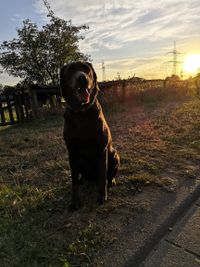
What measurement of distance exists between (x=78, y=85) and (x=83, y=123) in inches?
15.5

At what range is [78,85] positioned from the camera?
272 centimetres

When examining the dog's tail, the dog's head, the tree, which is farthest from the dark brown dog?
the tree

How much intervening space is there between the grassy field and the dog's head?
1092 millimetres

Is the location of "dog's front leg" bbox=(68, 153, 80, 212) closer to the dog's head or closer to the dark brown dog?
the dark brown dog

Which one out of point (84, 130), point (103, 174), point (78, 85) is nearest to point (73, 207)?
point (103, 174)

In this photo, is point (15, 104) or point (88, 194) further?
point (15, 104)

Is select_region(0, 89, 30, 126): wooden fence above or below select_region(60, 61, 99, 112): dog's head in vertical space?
below

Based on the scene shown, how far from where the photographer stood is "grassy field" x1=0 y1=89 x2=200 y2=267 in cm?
250

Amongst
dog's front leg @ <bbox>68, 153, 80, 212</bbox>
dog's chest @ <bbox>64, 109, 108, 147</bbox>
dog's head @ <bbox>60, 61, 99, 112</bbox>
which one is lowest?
dog's front leg @ <bbox>68, 153, 80, 212</bbox>

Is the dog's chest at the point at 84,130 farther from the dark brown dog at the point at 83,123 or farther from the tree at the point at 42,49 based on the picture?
the tree at the point at 42,49

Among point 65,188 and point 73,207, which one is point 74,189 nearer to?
point 73,207

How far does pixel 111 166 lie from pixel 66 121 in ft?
2.77

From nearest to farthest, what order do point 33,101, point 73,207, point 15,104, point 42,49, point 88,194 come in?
1. point 73,207
2. point 88,194
3. point 15,104
4. point 33,101
5. point 42,49

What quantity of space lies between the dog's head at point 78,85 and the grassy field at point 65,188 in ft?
3.58
